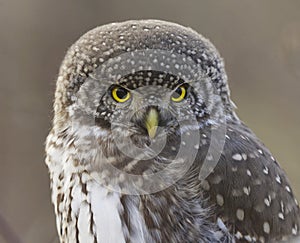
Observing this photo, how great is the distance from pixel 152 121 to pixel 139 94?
15 centimetres

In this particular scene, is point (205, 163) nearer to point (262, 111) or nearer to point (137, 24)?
point (137, 24)

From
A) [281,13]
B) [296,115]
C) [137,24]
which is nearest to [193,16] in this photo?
[281,13]

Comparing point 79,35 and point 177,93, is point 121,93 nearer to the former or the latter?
point 177,93

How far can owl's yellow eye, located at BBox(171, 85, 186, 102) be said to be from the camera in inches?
175

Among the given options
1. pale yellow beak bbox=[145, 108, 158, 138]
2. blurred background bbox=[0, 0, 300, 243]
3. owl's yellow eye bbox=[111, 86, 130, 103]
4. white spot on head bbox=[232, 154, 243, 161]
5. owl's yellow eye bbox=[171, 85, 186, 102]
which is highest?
owl's yellow eye bbox=[171, 85, 186, 102]

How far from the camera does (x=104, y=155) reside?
4.54 meters

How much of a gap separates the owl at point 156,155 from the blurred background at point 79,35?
2.35 m

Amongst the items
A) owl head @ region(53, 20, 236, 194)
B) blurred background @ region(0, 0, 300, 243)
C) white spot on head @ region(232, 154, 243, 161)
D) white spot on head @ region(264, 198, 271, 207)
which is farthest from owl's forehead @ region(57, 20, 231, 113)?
blurred background @ region(0, 0, 300, 243)

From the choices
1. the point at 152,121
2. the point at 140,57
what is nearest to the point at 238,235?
the point at 152,121

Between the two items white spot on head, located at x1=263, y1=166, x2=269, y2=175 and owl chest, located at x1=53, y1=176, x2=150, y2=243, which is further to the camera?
white spot on head, located at x1=263, y1=166, x2=269, y2=175

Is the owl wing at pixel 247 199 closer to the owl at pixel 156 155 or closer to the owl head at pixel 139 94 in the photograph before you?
the owl at pixel 156 155

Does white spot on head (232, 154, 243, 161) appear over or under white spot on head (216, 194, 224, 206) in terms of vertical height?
Result: over

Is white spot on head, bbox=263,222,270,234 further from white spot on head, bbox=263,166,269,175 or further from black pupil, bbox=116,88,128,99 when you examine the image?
black pupil, bbox=116,88,128,99

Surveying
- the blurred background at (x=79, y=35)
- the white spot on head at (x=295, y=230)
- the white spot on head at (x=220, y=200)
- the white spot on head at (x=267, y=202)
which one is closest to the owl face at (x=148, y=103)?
the white spot on head at (x=220, y=200)
